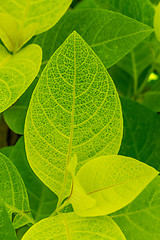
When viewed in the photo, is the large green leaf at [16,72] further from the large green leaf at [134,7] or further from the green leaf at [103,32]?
the large green leaf at [134,7]

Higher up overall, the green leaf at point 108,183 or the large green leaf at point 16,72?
the large green leaf at point 16,72

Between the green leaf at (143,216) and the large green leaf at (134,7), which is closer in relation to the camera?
the green leaf at (143,216)

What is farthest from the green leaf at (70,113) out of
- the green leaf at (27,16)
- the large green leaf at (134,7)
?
the large green leaf at (134,7)

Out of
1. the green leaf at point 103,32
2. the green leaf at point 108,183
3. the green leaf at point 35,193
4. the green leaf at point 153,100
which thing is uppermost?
the green leaf at point 103,32

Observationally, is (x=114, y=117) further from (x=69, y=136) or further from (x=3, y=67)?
(x=3, y=67)

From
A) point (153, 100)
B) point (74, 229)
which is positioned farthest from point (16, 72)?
point (153, 100)

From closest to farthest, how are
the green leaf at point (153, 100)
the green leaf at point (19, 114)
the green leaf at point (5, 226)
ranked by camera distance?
the green leaf at point (5, 226) → the green leaf at point (19, 114) → the green leaf at point (153, 100)

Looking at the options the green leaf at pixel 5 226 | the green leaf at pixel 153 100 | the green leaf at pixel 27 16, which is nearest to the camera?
the green leaf at pixel 5 226

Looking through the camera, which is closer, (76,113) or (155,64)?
(76,113)

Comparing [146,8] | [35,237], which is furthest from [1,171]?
[146,8]
